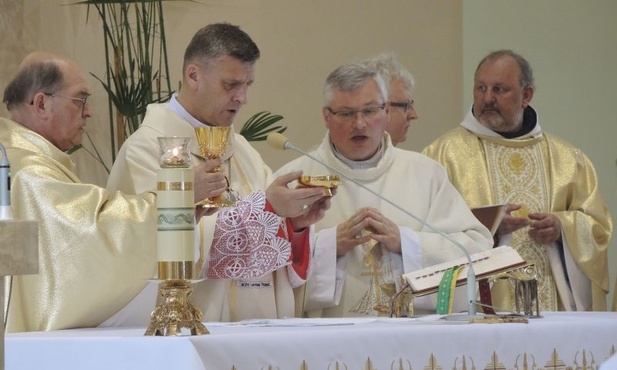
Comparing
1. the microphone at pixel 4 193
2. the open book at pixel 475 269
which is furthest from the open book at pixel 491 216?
the microphone at pixel 4 193

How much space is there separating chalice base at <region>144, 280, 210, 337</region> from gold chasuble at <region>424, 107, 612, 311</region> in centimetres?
269

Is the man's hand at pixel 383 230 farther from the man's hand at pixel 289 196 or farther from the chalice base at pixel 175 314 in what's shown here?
the chalice base at pixel 175 314

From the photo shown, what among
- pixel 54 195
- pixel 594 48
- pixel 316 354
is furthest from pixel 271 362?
pixel 594 48

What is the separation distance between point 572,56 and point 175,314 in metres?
5.59

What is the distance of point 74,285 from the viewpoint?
4.28 meters

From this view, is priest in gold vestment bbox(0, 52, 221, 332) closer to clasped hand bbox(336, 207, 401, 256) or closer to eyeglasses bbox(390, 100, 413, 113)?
clasped hand bbox(336, 207, 401, 256)

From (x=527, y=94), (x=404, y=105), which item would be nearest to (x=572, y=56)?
(x=527, y=94)

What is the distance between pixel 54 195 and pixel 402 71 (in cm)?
276

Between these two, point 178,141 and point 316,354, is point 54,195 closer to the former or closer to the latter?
point 178,141

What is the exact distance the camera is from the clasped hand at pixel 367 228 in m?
5.21

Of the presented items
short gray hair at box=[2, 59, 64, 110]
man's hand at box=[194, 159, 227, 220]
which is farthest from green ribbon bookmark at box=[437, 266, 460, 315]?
short gray hair at box=[2, 59, 64, 110]

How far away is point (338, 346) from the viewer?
12.6 feet

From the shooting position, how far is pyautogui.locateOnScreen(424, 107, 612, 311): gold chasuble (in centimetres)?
635

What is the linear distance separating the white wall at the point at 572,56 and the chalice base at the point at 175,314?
17.2ft
